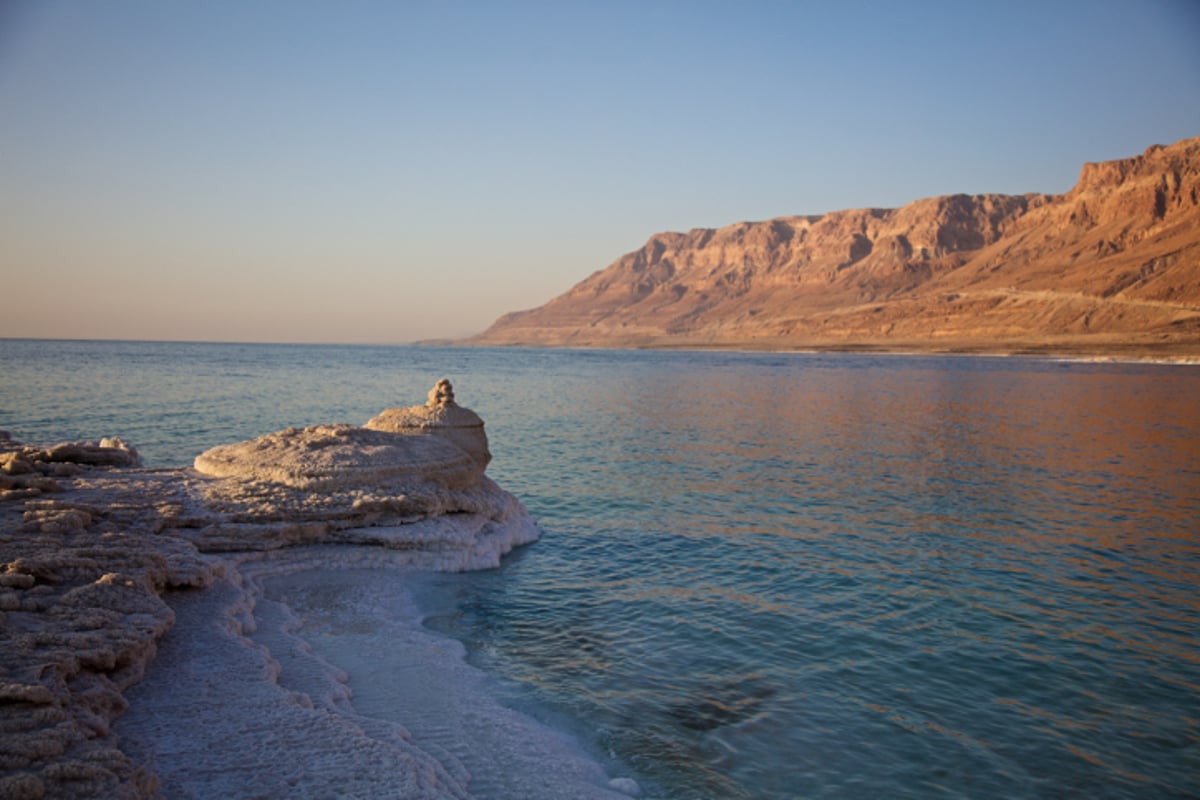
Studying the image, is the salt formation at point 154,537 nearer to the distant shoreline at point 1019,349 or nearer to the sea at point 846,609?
the sea at point 846,609

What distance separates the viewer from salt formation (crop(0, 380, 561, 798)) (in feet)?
15.2

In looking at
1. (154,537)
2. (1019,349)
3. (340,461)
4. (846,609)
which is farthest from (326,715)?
(1019,349)

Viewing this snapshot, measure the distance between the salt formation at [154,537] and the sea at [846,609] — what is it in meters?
1.49

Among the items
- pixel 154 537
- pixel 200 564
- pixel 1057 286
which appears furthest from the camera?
pixel 1057 286

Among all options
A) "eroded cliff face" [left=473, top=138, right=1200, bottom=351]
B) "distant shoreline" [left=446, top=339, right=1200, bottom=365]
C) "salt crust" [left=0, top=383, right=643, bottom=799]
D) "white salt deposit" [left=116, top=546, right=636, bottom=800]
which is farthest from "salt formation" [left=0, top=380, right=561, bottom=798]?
"eroded cliff face" [left=473, top=138, right=1200, bottom=351]

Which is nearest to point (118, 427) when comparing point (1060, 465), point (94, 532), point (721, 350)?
point (94, 532)

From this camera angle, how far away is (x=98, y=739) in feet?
15.5

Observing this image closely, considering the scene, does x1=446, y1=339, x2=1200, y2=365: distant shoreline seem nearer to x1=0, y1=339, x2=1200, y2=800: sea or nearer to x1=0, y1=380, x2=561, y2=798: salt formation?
x1=0, y1=339, x2=1200, y2=800: sea

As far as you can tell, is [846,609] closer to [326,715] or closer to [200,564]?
[326,715]

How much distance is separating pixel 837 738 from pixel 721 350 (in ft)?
504

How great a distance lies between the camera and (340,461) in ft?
39.8

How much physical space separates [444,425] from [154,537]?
6077 millimetres

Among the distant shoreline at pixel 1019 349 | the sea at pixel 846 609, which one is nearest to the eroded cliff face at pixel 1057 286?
the distant shoreline at pixel 1019 349

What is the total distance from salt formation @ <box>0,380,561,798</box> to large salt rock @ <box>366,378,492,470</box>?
0.03 meters
